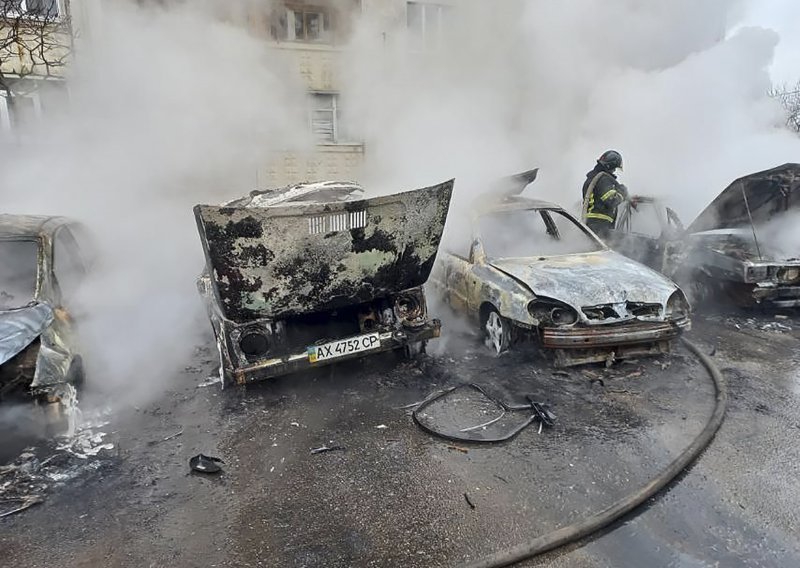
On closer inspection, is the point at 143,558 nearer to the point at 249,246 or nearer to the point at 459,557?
the point at 459,557

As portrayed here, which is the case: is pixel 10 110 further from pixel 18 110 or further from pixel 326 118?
pixel 326 118

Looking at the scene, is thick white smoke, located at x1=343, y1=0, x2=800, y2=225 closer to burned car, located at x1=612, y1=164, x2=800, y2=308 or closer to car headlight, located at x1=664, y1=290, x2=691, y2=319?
burned car, located at x1=612, y1=164, x2=800, y2=308

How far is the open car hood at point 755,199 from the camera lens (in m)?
5.82

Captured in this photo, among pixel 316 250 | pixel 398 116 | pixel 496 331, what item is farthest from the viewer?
pixel 398 116

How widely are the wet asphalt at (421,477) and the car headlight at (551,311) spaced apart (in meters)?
0.50

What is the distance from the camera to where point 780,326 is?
5836 mm

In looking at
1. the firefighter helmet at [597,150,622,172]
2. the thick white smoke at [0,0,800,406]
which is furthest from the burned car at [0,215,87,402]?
the firefighter helmet at [597,150,622,172]

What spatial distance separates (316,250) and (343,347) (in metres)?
0.81

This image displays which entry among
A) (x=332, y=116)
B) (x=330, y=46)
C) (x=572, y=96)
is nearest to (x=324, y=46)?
(x=330, y=46)

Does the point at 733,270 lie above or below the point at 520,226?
below

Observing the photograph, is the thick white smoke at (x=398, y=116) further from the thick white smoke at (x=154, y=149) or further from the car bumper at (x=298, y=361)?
the car bumper at (x=298, y=361)

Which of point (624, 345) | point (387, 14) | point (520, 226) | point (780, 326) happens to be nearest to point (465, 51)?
point (387, 14)

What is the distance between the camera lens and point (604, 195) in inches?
263

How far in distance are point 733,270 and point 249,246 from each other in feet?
17.4
